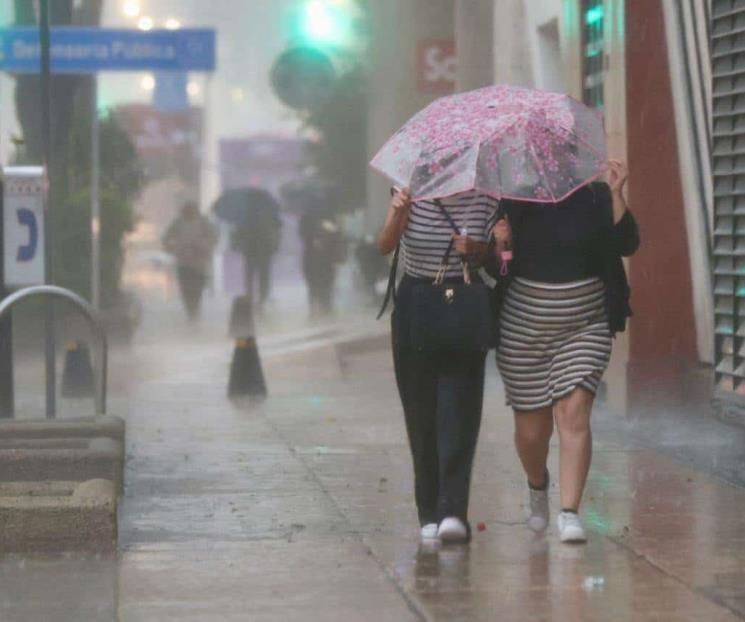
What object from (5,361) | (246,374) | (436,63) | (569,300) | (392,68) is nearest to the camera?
(569,300)

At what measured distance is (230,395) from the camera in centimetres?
1459

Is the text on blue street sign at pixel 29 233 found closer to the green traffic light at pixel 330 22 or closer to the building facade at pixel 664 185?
the building facade at pixel 664 185

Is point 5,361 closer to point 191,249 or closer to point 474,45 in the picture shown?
point 474,45

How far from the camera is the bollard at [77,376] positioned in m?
14.7

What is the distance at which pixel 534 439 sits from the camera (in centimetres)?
799

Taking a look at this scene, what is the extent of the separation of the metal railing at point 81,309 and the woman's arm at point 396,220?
2.17 m

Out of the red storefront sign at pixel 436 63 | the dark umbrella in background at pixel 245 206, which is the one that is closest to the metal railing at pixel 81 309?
the red storefront sign at pixel 436 63

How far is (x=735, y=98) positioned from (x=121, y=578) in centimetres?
512

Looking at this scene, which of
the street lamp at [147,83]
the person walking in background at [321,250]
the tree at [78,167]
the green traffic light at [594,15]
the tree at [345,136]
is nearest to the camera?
the green traffic light at [594,15]

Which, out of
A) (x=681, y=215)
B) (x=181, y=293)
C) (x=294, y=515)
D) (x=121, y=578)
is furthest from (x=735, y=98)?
(x=181, y=293)

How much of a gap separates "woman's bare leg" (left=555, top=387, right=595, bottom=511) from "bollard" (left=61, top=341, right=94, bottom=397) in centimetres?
751

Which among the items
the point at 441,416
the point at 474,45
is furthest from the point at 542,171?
the point at 474,45

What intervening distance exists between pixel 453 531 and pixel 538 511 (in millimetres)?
553

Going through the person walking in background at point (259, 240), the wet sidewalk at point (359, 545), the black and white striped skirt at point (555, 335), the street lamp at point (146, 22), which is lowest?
the wet sidewalk at point (359, 545)
